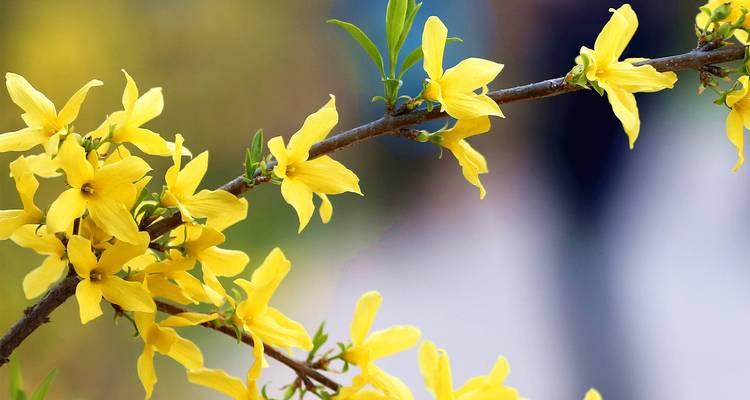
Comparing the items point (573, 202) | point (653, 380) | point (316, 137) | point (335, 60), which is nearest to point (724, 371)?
point (653, 380)

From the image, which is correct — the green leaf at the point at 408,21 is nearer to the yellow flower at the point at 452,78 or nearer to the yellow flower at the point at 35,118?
the yellow flower at the point at 452,78

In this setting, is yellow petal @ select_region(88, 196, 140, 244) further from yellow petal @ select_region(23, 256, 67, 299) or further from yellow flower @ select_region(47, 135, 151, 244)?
yellow petal @ select_region(23, 256, 67, 299)

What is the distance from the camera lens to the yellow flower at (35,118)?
42 centimetres

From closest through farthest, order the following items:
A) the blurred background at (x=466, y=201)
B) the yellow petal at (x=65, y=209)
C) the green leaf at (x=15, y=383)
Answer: the yellow petal at (x=65, y=209) → the green leaf at (x=15, y=383) → the blurred background at (x=466, y=201)

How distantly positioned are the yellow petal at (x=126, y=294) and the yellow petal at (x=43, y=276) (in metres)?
0.11

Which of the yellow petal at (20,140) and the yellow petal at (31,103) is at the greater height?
the yellow petal at (31,103)

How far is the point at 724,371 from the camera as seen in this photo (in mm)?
1508

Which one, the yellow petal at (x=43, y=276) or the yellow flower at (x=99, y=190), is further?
A: the yellow petal at (x=43, y=276)

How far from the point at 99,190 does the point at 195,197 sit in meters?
0.05

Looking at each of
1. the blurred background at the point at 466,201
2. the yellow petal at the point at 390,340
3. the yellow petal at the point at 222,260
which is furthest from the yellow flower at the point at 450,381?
the blurred background at the point at 466,201

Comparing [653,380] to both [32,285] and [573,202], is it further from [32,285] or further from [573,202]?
[32,285]

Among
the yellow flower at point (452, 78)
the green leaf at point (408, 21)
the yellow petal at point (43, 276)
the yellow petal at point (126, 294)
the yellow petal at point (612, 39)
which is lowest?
the yellow petal at point (43, 276)

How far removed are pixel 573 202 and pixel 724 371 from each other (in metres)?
0.41

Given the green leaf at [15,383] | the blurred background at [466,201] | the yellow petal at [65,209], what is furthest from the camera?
the blurred background at [466,201]
